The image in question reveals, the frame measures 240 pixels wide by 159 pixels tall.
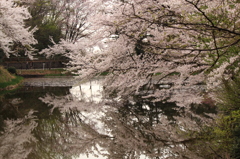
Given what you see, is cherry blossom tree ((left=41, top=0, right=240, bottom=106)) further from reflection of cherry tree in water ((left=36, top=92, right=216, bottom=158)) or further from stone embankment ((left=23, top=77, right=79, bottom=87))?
stone embankment ((left=23, top=77, right=79, bottom=87))

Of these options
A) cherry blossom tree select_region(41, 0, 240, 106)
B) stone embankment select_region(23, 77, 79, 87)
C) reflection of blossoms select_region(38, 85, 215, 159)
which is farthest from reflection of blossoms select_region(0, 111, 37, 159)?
stone embankment select_region(23, 77, 79, 87)

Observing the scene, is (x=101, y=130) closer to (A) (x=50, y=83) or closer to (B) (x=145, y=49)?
(B) (x=145, y=49)

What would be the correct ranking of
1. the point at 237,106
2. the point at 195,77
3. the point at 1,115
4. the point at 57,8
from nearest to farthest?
the point at 237,106
the point at 195,77
the point at 1,115
the point at 57,8

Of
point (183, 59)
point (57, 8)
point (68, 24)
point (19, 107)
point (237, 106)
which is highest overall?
point (57, 8)

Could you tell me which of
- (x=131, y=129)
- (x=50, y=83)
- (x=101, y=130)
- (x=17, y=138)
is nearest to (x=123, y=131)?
Answer: (x=131, y=129)

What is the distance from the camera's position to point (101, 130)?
7.05 meters

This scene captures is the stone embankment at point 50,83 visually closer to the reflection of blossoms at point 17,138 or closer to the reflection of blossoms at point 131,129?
the reflection of blossoms at point 131,129

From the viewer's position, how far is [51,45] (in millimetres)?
34281

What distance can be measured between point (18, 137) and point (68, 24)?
29.7 meters

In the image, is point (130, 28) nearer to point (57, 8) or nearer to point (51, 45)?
point (51, 45)

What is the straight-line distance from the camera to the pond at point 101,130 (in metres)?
5.41

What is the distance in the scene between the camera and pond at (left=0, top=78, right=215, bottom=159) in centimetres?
541

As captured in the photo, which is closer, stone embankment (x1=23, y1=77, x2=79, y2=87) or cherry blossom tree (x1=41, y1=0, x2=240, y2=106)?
cherry blossom tree (x1=41, y1=0, x2=240, y2=106)

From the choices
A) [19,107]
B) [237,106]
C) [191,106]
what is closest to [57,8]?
[19,107]
